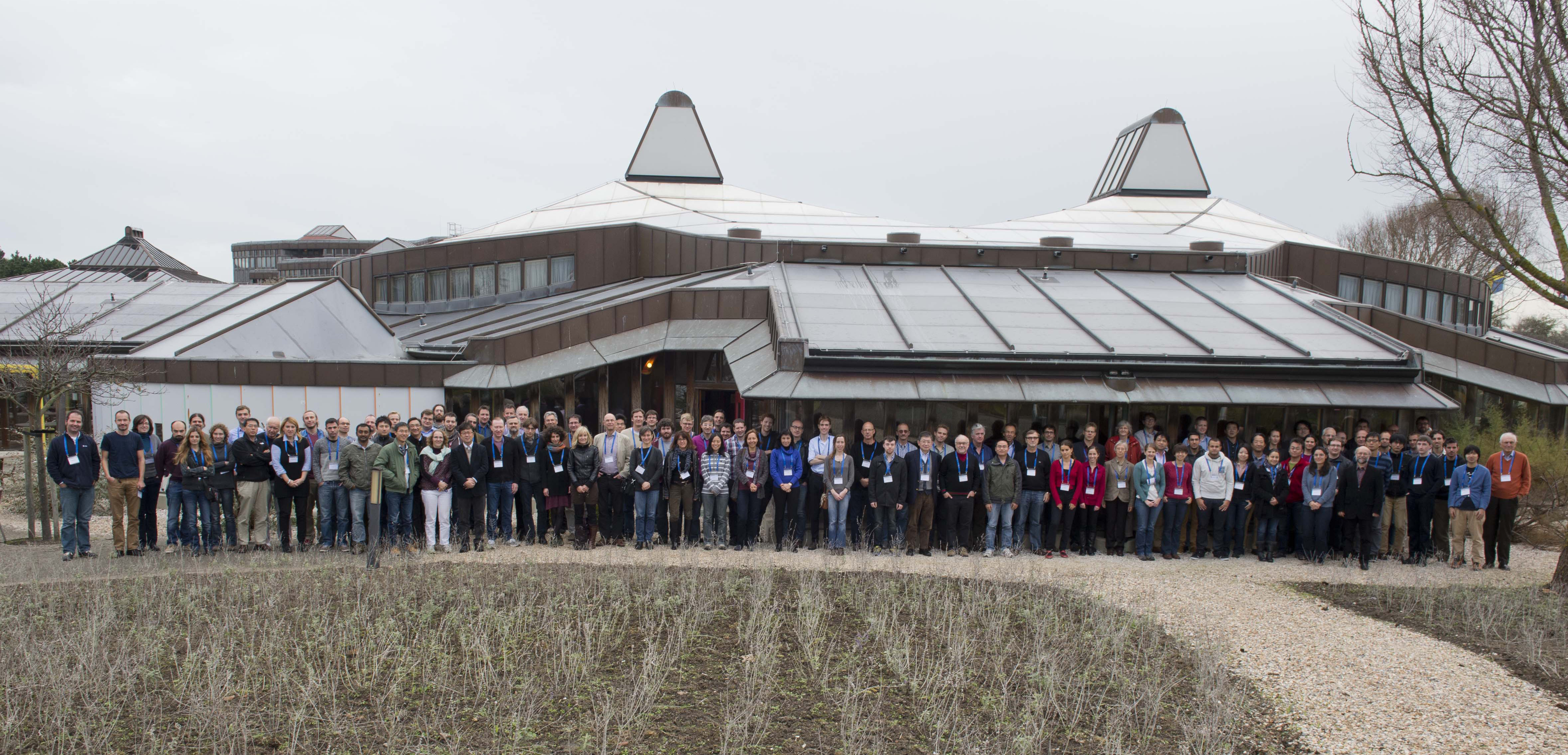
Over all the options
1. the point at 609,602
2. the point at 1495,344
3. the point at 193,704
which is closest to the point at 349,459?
the point at 609,602

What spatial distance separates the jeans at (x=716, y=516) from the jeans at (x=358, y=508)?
4259mm

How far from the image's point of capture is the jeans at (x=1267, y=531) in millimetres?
12859

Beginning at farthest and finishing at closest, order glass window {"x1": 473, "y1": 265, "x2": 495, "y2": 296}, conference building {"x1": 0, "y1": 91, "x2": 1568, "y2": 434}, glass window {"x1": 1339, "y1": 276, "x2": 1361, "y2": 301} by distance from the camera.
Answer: glass window {"x1": 473, "y1": 265, "x2": 495, "y2": 296} < glass window {"x1": 1339, "y1": 276, "x2": 1361, "y2": 301} < conference building {"x1": 0, "y1": 91, "x2": 1568, "y2": 434}

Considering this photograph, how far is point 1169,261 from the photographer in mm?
20375

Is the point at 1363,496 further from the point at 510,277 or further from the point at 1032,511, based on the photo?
the point at 510,277

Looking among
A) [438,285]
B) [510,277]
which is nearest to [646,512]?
[510,277]

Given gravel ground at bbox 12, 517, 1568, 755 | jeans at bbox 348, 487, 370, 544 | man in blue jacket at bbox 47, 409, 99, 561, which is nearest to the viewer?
gravel ground at bbox 12, 517, 1568, 755

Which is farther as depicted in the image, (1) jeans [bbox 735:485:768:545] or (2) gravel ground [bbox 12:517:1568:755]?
(1) jeans [bbox 735:485:768:545]

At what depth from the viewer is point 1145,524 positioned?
42.0ft

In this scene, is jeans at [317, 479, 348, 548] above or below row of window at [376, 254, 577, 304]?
below

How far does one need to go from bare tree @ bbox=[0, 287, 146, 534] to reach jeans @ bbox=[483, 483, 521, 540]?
5911 millimetres

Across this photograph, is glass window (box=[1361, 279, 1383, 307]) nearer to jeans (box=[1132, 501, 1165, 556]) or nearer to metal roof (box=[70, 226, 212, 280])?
jeans (box=[1132, 501, 1165, 556])

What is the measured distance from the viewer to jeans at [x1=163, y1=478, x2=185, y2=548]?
11.9m

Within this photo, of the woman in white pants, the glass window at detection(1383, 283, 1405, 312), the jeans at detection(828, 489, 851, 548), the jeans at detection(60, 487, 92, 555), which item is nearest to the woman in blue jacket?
the jeans at detection(828, 489, 851, 548)
